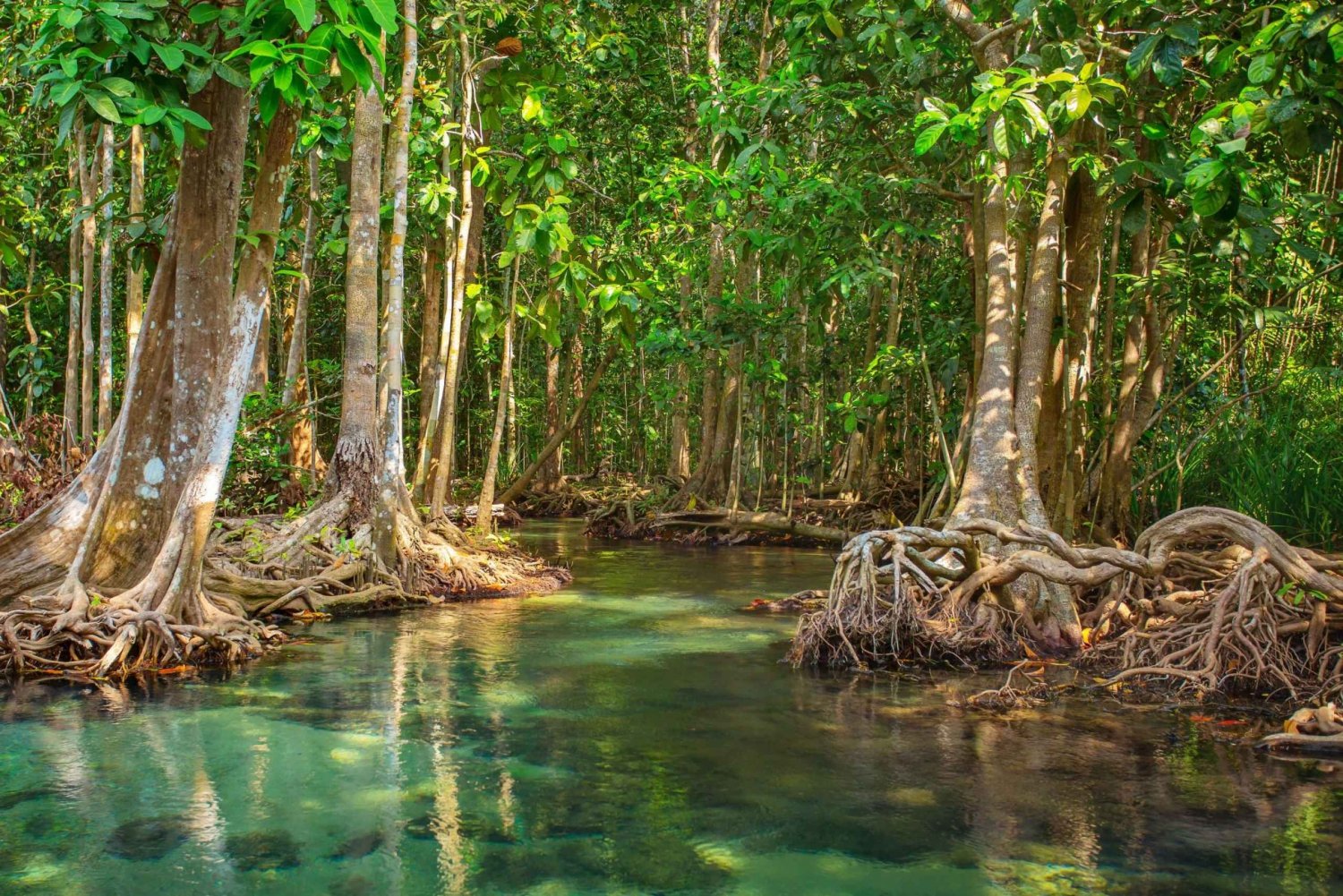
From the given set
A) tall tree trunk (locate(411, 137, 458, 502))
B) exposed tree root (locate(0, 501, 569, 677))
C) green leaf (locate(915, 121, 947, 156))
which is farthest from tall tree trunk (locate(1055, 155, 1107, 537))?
tall tree trunk (locate(411, 137, 458, 502))

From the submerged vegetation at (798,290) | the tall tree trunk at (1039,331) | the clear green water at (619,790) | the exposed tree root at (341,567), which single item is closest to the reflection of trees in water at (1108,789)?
the clear green water at (619,790)

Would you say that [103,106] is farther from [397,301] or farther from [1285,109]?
[397,301]

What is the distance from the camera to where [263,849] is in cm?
409

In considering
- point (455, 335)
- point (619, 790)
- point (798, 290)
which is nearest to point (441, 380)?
point (455, 335)

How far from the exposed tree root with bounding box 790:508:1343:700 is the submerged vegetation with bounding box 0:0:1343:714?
0.10 feet

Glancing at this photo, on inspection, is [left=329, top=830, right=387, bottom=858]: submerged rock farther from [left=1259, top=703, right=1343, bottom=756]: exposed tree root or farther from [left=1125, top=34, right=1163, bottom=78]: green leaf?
[left=1125, top=34, right=1163, bottom=78]: green leaf

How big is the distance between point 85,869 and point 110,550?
151 inches

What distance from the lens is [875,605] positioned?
764 cm

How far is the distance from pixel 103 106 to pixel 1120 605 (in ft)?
22.5

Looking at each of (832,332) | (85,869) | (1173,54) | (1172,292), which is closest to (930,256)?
(832,332)

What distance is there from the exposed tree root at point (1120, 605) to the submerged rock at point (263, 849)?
4.18 metres

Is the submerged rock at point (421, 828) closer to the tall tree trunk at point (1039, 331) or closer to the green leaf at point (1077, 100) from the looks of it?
the green leaf at point (1077, 100)

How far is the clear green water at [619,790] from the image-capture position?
12.9ft

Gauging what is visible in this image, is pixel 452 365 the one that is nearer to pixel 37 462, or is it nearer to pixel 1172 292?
pixel 37 462
